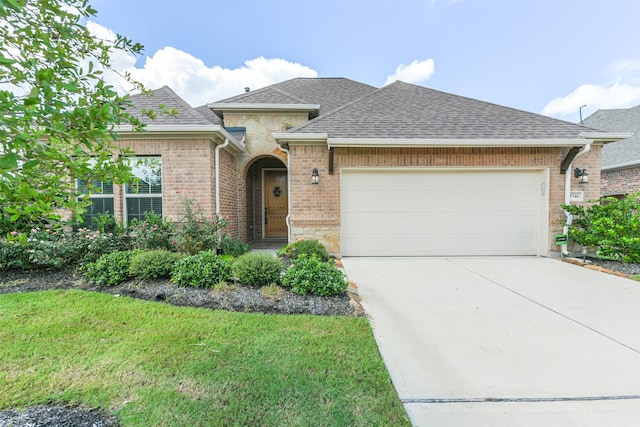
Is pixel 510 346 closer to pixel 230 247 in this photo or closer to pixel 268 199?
pixel 230 247

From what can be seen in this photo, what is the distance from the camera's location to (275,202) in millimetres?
10141

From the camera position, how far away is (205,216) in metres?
6.59

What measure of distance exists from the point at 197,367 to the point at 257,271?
78.1 inches

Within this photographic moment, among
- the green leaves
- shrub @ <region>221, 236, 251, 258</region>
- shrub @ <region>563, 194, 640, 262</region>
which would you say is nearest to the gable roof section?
shrub @ <region>221, 236, 251, 258</region>

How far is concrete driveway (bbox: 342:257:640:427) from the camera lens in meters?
1.96

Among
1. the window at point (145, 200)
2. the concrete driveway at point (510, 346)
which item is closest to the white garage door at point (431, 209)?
the concrete driveway at point (510, 346)

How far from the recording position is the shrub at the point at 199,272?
165 inches

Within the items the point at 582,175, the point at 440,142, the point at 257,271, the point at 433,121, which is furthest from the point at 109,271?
the point at 582,175

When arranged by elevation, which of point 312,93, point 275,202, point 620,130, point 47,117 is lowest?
point 275,202

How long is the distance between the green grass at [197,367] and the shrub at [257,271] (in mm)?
864

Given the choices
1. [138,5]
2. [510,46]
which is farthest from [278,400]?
[510,46]

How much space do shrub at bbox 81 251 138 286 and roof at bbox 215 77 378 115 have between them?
222 inches

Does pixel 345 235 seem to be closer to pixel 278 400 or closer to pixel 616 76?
pixel 278 400

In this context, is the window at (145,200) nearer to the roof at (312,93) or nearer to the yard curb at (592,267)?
the roof at (312,93)
